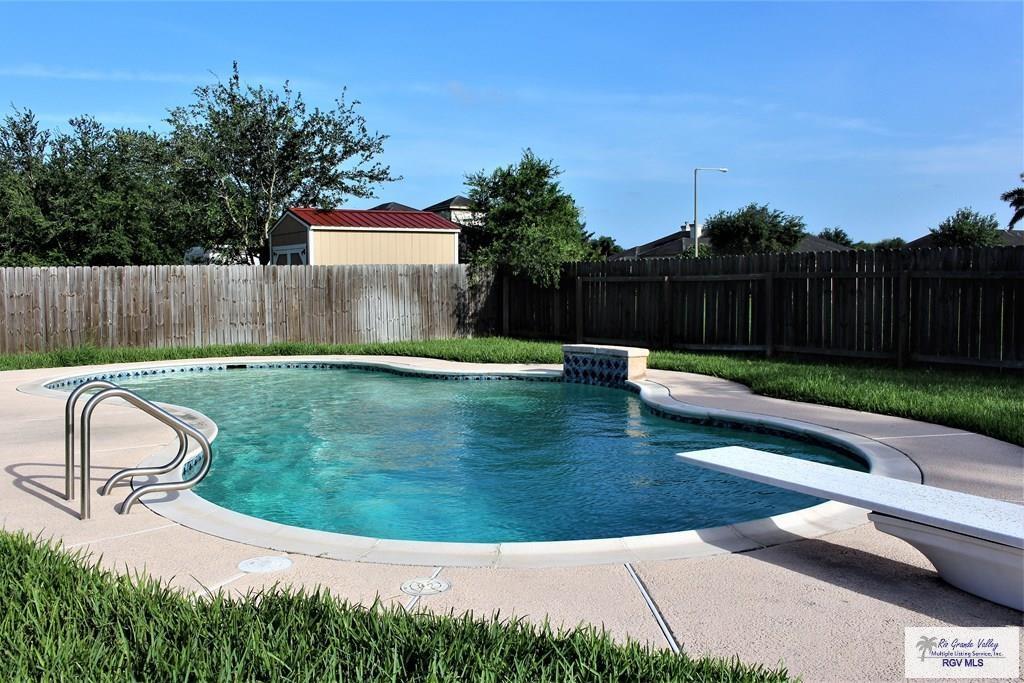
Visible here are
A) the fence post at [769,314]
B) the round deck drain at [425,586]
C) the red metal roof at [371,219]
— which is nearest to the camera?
the round deck drain at [425,586]

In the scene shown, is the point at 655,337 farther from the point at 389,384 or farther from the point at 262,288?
the point at 262,288

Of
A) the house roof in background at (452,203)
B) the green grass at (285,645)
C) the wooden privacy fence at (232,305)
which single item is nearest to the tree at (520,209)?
the wooden privacy fence at (232,305)

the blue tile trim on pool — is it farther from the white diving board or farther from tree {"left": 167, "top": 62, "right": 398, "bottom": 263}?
tree {"left": 167, "top": 62, "right": 398, "bottom": 263}

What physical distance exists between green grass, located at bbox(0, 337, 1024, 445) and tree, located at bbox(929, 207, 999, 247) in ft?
87.7

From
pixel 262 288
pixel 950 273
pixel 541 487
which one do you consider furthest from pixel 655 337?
pixel 541 487

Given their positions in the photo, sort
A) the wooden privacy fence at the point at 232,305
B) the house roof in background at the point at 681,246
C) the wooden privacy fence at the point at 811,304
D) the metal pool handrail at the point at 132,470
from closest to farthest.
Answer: the metal pool handrail at the point at 132,470
the wooden privacy fence at the point at 811,304
the wooden privacy fence at the point at 232,305
the house roof in background at the point at 681,246

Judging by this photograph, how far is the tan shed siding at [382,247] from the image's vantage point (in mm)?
23141

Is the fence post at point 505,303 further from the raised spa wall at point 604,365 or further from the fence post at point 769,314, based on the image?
the fence post at point 769,314

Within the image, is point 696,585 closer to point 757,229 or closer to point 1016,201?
point 757,229

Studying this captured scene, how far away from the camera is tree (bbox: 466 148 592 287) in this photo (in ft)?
60.9

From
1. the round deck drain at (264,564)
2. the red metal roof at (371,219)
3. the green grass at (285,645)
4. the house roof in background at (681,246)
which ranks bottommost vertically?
the round deck drain at (264,564)

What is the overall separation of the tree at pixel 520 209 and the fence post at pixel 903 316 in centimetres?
775

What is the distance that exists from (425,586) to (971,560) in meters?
2.43

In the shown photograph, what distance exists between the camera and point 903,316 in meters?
11.7
